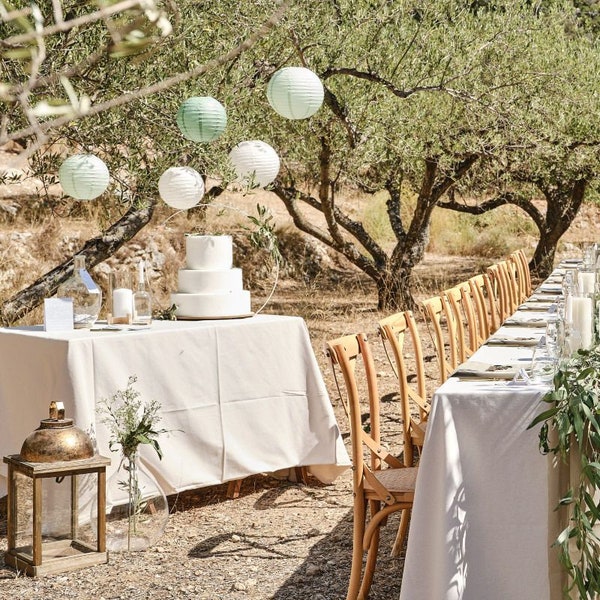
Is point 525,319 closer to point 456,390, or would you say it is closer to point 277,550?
point 277,550

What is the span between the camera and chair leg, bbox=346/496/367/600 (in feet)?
11.2

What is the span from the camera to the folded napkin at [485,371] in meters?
3.13

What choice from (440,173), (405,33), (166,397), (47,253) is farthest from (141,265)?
(47,253)

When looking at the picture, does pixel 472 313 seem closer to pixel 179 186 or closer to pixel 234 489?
pixel 234 489

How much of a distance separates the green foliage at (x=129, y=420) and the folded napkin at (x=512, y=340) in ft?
4.67

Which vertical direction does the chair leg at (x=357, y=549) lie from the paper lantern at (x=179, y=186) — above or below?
below

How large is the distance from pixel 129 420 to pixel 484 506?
175cm

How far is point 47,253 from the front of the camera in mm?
12984

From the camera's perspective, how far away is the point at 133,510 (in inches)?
163

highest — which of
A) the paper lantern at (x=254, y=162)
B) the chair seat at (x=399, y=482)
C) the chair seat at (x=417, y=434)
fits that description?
the paper lantern at (x=254, y=162)

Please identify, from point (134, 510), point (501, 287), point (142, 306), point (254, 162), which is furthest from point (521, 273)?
point (134, 510)

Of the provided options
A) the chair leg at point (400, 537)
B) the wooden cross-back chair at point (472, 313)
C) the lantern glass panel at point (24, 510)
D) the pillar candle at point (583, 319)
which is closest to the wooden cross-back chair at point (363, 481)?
the chair leg at point (400, 537)

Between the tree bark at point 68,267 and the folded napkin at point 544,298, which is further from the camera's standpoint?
the tree bark at point 68,267

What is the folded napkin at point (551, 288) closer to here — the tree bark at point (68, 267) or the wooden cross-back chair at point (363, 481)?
the tree bark at point (68, 267)
